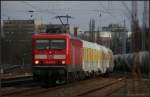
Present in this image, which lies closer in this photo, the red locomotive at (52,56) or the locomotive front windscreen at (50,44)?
the red locomotive at (52,56)

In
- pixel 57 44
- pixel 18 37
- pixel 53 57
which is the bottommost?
pixel 53 57

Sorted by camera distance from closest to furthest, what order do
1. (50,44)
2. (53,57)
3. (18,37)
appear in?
1. (53,57)
2. (50,44)
3. (18,37)

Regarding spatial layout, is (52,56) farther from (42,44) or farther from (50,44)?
(42,44)

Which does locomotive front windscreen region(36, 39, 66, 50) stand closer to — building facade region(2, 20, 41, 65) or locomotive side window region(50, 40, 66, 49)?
locomotive side window region(50, 40, 66, 49)

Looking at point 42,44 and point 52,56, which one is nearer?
point 52,56

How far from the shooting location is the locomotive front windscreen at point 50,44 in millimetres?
26328

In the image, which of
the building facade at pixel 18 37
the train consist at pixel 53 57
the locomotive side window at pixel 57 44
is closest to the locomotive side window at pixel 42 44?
the train consist at pixel 53 57

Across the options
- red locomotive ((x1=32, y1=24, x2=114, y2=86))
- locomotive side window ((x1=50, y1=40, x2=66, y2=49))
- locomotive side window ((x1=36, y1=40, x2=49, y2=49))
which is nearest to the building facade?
red locomotive ((x1=32, y1=24, x2=114, y2=86))

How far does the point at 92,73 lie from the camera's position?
127 feet

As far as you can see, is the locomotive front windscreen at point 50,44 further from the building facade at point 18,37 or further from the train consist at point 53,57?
the building facade at point 18,37

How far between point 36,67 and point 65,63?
1683 mm

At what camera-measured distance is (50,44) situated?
2639cm

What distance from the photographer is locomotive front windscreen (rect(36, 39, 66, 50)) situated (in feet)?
86.4

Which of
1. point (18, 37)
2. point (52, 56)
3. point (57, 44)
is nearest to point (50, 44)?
point (57, 44)
